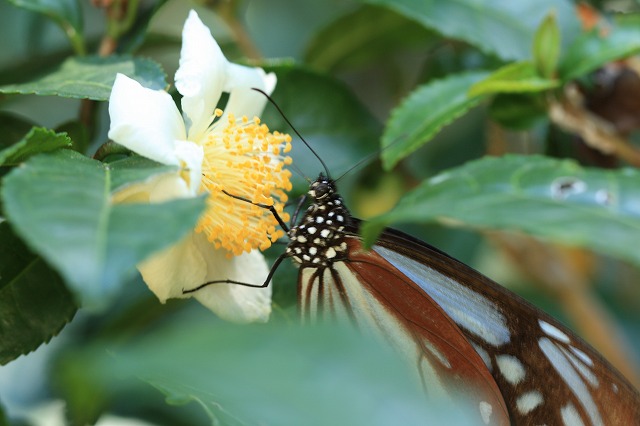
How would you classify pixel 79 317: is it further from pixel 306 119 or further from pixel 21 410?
pixel 306 119

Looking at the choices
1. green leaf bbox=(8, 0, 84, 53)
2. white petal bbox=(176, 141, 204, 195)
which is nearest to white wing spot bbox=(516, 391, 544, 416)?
white petal bbox=(176, 141, 204, 195)

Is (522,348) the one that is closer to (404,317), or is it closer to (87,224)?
(404,317)

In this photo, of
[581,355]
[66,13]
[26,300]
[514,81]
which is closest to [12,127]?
[66,13]

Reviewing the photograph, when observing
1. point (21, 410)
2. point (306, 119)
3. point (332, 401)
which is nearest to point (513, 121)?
point (306, 119)

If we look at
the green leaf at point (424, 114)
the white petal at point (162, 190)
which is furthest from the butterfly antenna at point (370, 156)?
the white petal at point (162, 190)

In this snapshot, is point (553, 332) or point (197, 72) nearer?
point (197, 72)

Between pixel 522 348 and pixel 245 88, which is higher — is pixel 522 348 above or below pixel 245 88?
below
